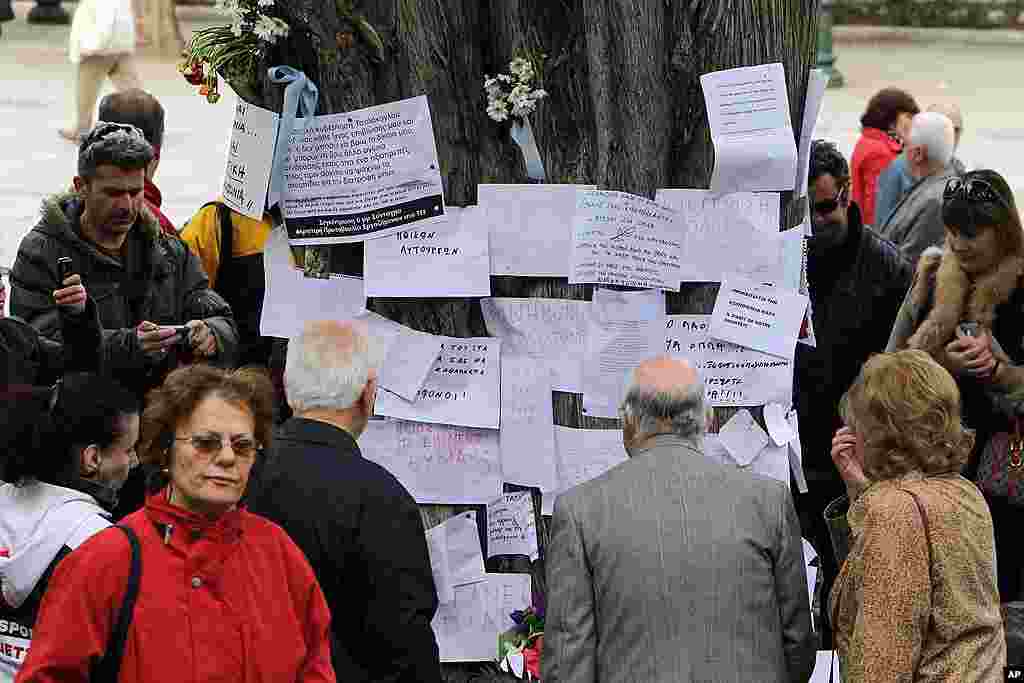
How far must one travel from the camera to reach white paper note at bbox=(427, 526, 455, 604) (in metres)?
4.73

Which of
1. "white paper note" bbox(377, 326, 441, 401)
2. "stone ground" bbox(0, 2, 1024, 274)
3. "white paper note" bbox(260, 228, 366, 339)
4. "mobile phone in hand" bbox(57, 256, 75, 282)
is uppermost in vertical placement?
"stone ground" bbox(0, 2, 1024, 274)

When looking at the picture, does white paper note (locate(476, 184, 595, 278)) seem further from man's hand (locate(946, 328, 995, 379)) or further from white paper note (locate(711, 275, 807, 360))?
man's hand (locate(946, 328, 995, 379))

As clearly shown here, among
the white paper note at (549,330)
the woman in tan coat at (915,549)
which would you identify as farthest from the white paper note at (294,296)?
the woman in tan coat at (915,549)

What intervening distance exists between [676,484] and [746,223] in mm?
1089

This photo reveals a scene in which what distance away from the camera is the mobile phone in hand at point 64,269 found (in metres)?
4.73

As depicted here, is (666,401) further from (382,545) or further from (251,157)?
(251,157)

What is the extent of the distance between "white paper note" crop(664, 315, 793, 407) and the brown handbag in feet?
2.83

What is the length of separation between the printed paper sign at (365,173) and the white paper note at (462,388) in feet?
1.20

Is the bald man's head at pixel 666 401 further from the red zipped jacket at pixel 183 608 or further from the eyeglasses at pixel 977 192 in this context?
the eyeglasses at pixel 977 192

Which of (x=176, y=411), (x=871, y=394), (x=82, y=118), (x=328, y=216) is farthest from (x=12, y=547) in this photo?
(x=82, y=118)

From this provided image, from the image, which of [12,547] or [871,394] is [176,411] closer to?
[12,547]

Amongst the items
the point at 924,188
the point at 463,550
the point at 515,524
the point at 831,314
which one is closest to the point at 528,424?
the point at 515,524

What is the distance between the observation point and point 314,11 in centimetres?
448

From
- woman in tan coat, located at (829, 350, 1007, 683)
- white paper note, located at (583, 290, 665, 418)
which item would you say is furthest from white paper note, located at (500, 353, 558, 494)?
woman in tan coat, located at (829, 350, 1007, 683)
